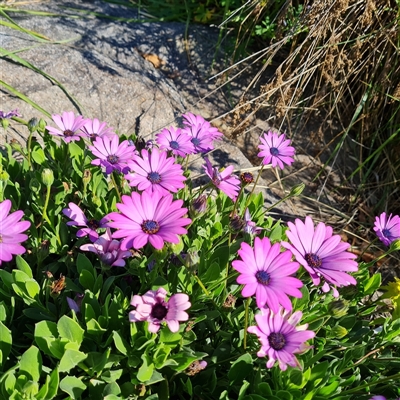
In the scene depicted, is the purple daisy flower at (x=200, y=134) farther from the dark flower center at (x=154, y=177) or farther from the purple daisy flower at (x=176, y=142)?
the dark flower center at (x=154, y=177)

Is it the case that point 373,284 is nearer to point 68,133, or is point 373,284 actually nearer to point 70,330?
point 70,330

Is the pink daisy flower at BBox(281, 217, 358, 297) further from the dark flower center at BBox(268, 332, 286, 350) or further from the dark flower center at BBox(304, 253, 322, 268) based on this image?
the dark flower center at BBox(268, 332, 286, 350)

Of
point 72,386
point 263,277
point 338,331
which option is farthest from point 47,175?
point 338,331

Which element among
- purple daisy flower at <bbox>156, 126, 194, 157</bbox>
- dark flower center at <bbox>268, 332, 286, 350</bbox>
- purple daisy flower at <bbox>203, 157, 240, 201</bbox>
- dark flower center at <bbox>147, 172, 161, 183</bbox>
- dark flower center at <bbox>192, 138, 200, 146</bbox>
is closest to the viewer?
dark flower center at <bbox>268, 332, 286, 350</bbox>

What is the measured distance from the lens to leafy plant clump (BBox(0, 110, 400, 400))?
3.87 feet

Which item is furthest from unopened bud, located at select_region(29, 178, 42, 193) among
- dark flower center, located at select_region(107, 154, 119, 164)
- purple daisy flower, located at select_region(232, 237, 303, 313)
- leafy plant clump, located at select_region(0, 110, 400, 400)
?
purple daisy flower, located at select_region(232, 237, 303, 313)

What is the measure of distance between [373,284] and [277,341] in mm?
630


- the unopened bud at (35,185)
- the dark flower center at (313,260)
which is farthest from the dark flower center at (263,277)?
the unopened bud at (35,185)

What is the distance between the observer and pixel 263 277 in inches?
45.3

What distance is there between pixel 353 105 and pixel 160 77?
3.98 feet

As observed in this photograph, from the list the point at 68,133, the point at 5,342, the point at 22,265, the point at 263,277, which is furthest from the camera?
the point at 68,133

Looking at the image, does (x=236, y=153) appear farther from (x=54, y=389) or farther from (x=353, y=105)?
(x=54, y=389)

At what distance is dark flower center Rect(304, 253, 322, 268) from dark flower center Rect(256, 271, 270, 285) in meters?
0.15

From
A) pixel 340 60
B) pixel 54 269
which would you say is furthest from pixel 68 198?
pixel 340 60
